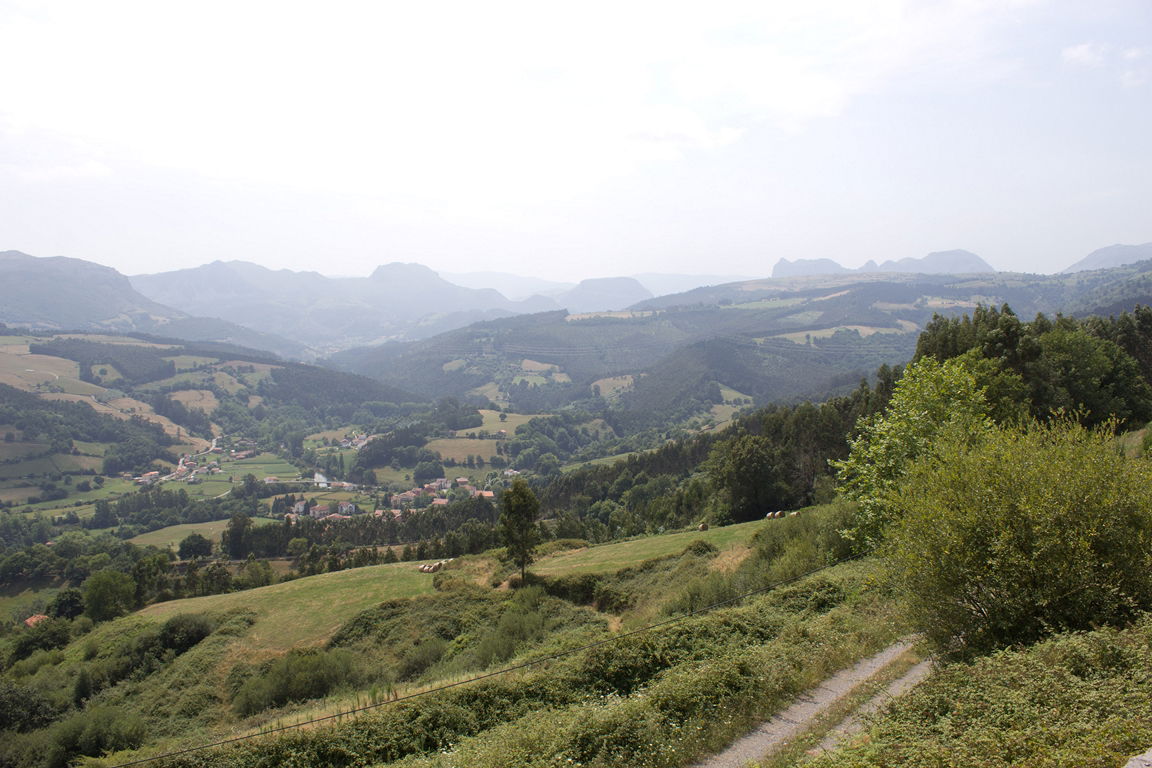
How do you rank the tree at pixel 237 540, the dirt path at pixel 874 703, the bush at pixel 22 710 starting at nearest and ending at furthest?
the dirt path at pixel 874 703
the bush at pixel 22 710
the tree at pixel 237 540

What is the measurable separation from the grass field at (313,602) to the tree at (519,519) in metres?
9.05

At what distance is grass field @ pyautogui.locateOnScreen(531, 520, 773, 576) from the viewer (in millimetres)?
41031

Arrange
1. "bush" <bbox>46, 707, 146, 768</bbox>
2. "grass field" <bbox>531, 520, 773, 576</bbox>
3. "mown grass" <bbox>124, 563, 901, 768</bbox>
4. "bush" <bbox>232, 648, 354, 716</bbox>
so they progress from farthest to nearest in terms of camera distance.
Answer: "grass field" <bbox>531, 520, 773, 576</bbox> < "bush" <bbox>232, 648, 354, 716</bbox> < "bush" <bbox>46, 707, 146, 768</bbox> < "mown grass" <bbox>124, 563, 901, 768</bbox>

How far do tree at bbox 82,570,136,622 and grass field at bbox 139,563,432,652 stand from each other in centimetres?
905

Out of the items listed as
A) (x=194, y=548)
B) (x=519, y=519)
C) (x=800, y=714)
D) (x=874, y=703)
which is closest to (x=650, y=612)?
(x=519, y=519)

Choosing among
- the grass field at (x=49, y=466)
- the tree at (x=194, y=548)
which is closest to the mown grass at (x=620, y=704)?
the tree at (x=194, y=548)

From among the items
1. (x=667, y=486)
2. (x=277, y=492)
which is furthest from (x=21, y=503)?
(x=667, y=486)

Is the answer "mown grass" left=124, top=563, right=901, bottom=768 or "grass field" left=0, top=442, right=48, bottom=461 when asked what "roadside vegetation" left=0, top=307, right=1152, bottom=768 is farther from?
"grass field" left=0, top=442, right=48, bottom=461

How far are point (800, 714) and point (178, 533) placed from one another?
158947mm

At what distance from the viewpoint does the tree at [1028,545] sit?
40.2 ft

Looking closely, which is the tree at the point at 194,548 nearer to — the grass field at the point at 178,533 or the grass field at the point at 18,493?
the grass field at the point at 178,533

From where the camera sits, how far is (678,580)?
115 ft

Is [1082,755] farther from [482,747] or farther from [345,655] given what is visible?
[345,655]

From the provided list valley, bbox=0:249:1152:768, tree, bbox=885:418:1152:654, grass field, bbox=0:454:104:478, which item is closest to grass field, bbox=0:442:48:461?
grass field, bbox=0:454:104:478
